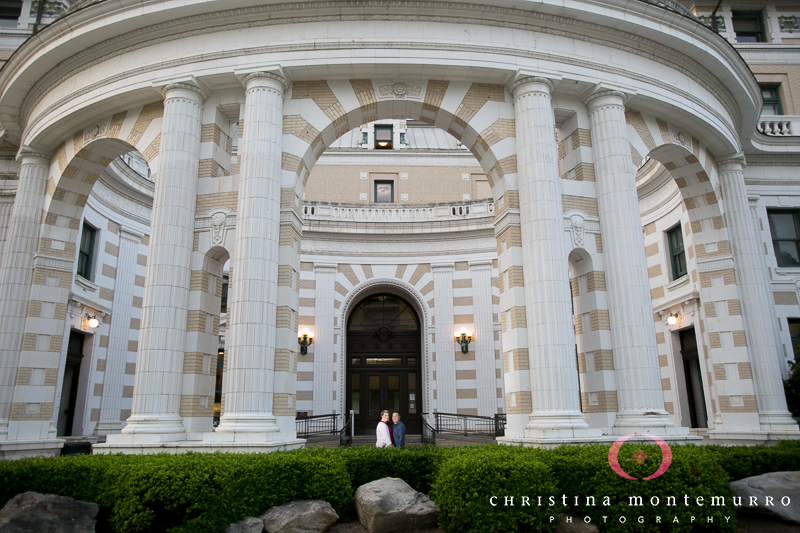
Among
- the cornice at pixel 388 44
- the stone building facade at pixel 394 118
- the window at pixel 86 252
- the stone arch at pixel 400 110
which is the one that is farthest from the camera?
the window at pixel 86 252

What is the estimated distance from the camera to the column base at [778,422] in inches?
657

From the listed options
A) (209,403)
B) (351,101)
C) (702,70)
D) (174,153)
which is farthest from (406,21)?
(209,403)

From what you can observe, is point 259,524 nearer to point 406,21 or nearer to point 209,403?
point 209,403

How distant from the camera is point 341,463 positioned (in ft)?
36.9

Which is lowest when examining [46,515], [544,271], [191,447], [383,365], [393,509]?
[393,509]

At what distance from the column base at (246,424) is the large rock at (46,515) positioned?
309cm

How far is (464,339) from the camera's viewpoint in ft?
83.3

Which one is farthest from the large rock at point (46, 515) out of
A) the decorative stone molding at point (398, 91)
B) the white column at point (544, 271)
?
the decorative stone molding at point (398, 91)

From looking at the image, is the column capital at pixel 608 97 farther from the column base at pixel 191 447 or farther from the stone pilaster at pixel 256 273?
the column base at pixel 191 447

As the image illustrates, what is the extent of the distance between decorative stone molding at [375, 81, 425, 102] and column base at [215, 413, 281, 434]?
Result: 8.43 m

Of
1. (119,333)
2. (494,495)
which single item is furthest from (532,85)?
(119,333)

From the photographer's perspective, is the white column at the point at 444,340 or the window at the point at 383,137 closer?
the white column at the point at 444,340

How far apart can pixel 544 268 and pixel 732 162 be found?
1000 centimetres

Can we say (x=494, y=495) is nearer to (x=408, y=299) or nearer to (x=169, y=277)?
(x=169, y=277)
